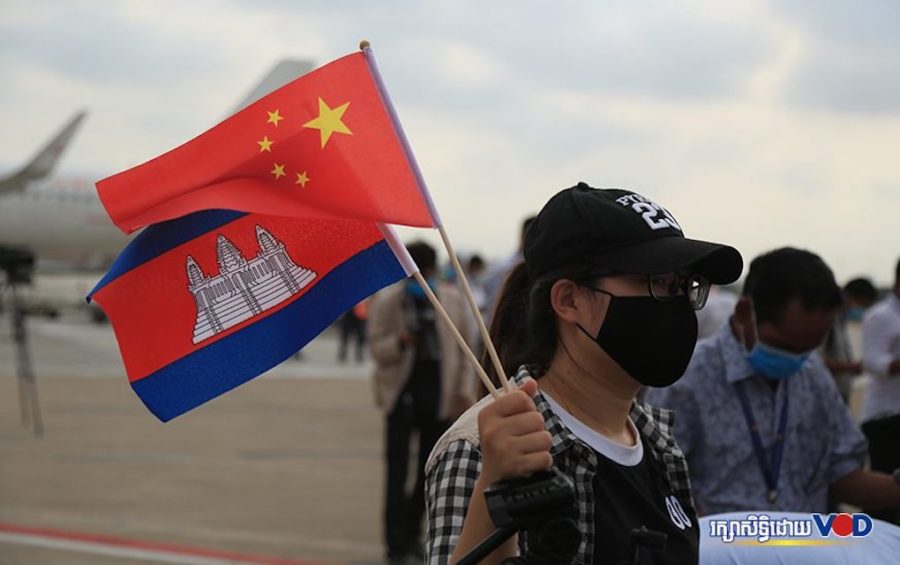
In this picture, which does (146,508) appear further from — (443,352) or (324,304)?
(324,304)

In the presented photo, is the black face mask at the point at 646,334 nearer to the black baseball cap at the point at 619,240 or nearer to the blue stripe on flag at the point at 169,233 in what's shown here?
the black baseball cap at the point at 619,240

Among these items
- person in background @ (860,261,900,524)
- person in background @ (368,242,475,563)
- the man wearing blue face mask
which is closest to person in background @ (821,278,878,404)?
person in background @ (860,261,900,524)

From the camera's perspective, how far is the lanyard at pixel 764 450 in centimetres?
386

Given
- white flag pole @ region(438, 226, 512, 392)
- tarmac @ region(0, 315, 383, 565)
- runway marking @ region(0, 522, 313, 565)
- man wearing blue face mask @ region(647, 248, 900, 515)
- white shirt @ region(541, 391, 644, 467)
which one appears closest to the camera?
white flag pole @ region(438, 226, 512, 392)

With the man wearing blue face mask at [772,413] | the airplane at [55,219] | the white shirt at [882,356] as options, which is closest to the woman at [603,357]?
the man wearing blue face mask at [772,413]

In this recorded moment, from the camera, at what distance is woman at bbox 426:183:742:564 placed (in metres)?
2.23

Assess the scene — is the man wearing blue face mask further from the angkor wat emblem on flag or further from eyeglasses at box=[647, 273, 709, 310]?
the angkor wat emblem on flag

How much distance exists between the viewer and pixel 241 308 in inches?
103

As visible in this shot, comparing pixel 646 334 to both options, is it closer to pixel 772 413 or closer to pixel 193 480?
pixel 772 413

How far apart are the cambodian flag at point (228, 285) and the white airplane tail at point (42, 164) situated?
29843 millimetres

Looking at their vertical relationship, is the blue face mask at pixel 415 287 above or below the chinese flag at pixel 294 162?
below

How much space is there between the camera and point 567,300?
240cm

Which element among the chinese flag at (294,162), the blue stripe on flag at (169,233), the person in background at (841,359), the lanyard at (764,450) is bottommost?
the person in background at (841,359)

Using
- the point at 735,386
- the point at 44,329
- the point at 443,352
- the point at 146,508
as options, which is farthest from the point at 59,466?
the point at 44,329
